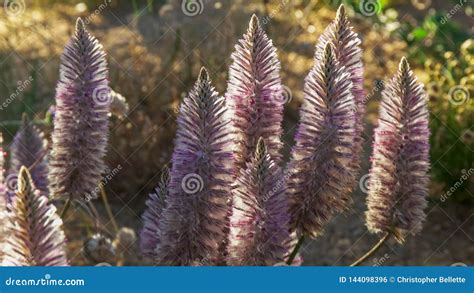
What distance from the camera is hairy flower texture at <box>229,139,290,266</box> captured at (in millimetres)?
2627

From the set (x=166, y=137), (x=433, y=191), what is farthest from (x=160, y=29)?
(x=433, y=191)

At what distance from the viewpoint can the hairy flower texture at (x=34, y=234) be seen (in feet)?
6.53

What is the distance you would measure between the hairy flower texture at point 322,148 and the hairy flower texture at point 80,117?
77 centimetres

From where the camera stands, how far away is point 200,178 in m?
2.69
